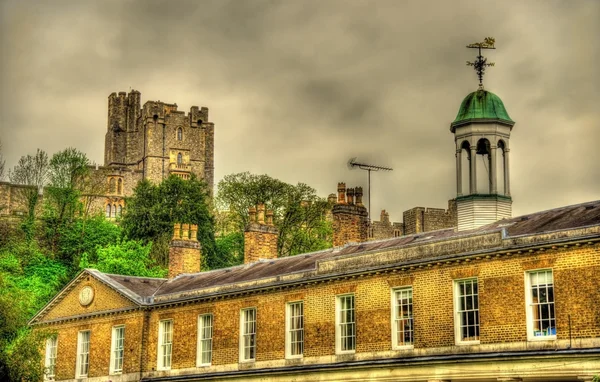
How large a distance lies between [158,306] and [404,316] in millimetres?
12391

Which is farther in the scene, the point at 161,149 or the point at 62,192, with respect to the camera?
the point at 161,149

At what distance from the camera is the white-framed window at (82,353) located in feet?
138

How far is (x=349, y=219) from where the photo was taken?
123 feet

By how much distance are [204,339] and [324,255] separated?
5.47 m

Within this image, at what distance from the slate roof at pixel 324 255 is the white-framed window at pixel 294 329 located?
1235mm

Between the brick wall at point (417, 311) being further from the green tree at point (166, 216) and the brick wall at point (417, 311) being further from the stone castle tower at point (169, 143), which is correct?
the stone castle tower at point (169, 143)

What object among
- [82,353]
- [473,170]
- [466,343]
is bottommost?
[466,343]

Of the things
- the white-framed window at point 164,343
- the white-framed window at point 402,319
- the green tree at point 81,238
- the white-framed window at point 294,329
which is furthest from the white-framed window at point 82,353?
the green tree at point 81,238

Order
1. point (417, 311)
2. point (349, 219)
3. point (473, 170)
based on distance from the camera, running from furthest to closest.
Result: 1. point (349, 219)
2. point (473, 170)
3. point (417, 311)

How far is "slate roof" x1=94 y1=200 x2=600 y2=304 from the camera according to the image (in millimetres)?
27688

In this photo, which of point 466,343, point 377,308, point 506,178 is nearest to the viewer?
point 466,343

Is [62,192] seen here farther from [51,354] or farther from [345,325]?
[345,325]

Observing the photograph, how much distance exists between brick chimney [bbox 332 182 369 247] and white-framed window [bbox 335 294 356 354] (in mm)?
5473

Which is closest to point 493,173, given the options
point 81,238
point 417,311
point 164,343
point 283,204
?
point 417,311
